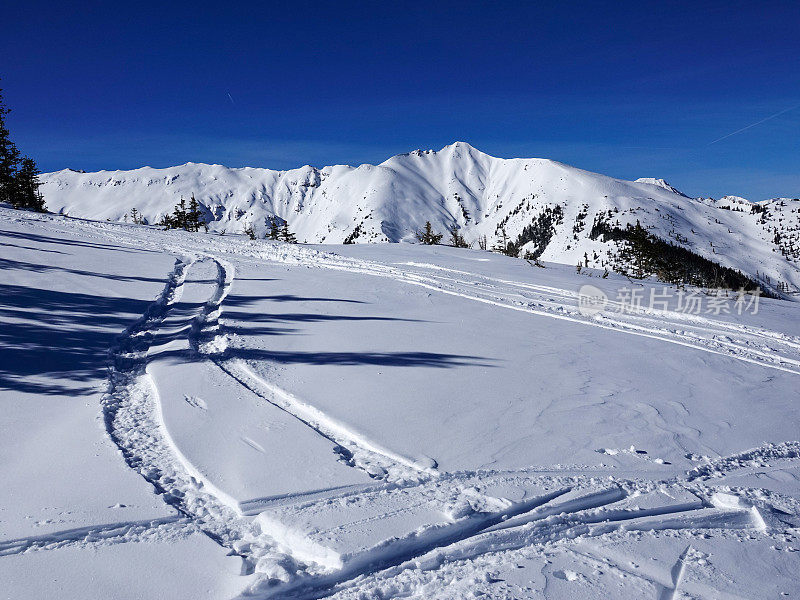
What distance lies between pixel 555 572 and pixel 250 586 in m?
1.97

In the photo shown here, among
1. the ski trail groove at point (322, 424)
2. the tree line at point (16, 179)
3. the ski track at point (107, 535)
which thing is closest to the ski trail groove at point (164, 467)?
the ski track at point (107, 535)

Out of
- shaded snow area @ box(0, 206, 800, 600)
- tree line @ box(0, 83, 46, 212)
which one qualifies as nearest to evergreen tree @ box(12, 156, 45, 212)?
tree line @ box(0, 83, 46, 212)

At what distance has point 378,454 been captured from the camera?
4688mm

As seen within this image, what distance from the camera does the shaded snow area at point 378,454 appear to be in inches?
121

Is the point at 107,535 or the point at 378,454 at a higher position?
the point at 378,454

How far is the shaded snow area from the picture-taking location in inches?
121

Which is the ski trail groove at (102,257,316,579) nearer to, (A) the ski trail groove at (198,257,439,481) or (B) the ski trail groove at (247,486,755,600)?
(B) the ski trail groove at (247,486,755,600)

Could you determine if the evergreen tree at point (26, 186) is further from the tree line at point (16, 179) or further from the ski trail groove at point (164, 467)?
the ski trail groove at point (164, 467)

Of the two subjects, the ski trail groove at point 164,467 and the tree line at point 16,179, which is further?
the tree line at point 16,179

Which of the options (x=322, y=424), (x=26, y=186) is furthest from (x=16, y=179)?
(x=322, y=424)

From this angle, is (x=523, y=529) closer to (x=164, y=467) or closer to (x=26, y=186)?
(x=164, y=467)

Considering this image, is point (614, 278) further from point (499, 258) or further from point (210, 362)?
point (210, 362)

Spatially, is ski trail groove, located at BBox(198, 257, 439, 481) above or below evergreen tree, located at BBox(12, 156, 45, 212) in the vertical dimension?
below

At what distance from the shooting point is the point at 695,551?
342 cm
